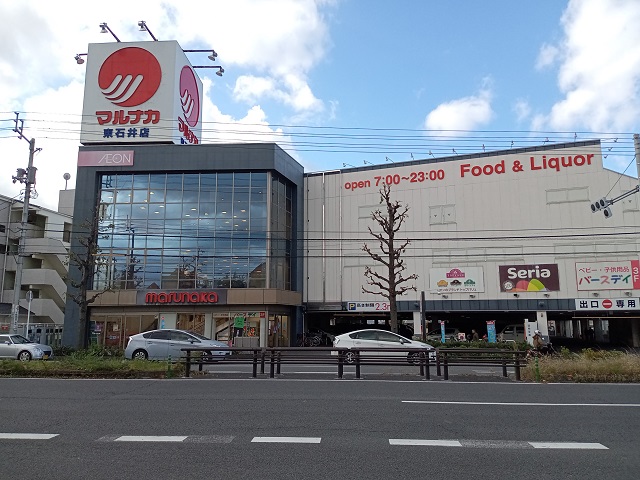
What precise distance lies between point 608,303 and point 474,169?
12184mm

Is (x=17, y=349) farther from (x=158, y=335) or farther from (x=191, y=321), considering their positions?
(x=191, y=321)

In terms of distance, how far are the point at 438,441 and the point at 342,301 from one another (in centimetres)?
2951

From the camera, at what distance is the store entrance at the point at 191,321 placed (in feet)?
106

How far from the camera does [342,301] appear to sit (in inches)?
1432

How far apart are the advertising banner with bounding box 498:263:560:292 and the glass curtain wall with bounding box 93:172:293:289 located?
1526 centimetres

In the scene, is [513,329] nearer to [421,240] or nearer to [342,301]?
[421,240]

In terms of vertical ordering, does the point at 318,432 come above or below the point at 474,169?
below

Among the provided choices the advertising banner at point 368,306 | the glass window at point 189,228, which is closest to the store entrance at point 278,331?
the glass window at point 189,228

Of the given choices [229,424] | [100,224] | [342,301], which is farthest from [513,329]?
[229,424]

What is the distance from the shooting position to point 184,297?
3184cm

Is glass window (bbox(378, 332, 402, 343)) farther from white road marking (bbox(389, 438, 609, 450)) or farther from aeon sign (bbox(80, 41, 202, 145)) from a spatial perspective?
aeon sign (bbox(80, 41, 202, 145))

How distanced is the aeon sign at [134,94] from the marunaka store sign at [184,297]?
10905 mm

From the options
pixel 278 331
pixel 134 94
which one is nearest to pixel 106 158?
pixel 134 94

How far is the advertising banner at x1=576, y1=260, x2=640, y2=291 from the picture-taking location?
104 ft
